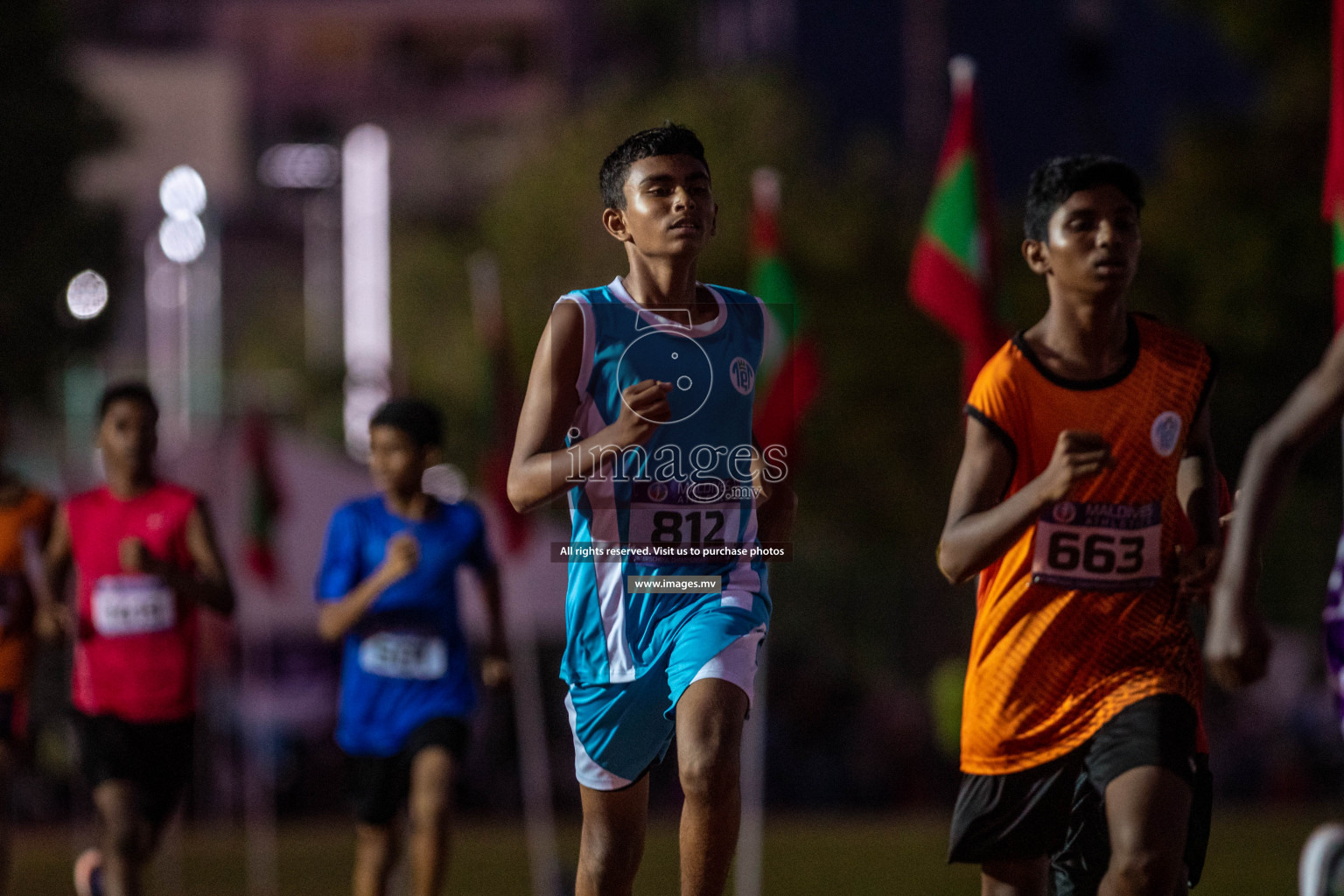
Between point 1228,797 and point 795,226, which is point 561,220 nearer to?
point 795,226

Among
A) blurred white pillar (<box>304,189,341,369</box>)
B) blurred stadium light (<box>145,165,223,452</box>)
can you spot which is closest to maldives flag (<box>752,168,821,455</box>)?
blurred white pillar (<box>304,189,341,369</box>)

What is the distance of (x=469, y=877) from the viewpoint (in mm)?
14852

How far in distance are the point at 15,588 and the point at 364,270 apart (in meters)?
43.9

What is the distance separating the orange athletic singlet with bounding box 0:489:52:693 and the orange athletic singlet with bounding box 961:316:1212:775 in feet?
15.6

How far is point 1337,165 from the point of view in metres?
6.28

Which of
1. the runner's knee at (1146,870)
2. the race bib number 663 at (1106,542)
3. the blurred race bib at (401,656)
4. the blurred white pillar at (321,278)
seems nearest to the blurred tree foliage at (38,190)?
the blurred race bib at (401,656)

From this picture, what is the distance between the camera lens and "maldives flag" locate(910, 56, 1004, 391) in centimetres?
938

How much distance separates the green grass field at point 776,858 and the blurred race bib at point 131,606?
5.50 metres

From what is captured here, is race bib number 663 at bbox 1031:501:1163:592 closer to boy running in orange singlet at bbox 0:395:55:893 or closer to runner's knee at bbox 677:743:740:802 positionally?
runner's knee at bbox 677:743:740:802

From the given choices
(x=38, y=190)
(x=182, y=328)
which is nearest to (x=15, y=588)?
(x=38, y=190)

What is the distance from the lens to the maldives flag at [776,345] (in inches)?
404

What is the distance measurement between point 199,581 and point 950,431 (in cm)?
2438

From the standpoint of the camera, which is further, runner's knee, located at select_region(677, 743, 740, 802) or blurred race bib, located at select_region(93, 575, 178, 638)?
blurred race bib, located at select_region(93, 575, 178, 638)

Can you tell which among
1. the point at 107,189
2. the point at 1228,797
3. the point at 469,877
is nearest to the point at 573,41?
the point at 107,189
